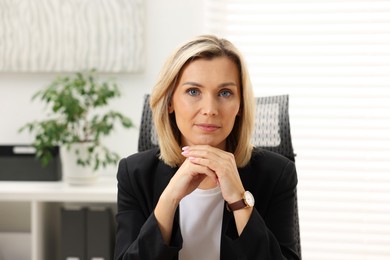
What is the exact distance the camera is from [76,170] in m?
2.74

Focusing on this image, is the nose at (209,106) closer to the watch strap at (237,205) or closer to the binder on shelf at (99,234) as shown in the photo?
the watch strap at (237,205)

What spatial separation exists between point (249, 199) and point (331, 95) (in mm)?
1531

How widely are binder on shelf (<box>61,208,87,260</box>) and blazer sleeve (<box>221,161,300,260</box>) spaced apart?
4.13 ft

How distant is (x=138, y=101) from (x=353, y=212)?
1185 millimetres

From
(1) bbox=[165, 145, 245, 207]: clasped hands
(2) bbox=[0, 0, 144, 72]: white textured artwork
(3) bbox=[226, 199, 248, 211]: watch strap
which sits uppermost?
(2) bbox=[0, 0, 144, 72]: white textured artwork

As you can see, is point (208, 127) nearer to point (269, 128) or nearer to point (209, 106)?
point (209, 106)

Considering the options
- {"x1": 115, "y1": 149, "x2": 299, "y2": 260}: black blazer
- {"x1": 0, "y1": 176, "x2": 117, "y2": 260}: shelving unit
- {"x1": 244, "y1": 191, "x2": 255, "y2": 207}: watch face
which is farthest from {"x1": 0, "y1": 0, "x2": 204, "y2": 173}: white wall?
{"x1": 244, "y1": 191, "x2": 255, "y2": 207}: watch face

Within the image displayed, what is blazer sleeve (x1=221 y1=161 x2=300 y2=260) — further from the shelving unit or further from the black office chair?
the shelving unit

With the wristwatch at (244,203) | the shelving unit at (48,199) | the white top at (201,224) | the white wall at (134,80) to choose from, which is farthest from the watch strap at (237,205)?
the white wall at (134,80)

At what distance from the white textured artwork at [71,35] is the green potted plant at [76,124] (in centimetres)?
15

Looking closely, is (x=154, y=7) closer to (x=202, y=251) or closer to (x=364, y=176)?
(x=364, y=176)

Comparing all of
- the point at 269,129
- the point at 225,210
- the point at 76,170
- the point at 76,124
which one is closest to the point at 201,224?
the point at 225,210

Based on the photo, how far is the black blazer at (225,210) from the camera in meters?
1.53

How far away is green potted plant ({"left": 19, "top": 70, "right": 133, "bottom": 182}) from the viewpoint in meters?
2.68
